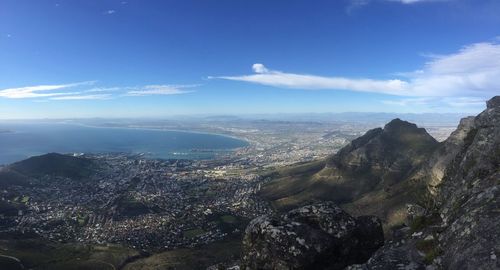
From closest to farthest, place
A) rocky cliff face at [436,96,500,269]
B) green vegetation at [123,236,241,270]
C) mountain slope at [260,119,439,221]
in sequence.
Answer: rocky cliff face at [436,96,500,269]
green vegetation at [123,236,241,270]
mountain slope at [260,119,439,221]

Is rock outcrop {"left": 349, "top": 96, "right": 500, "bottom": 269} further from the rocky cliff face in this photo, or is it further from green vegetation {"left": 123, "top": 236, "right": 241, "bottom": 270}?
green vegetation {"left": 123, "top": 236, "right": 241, "bottom": 270}

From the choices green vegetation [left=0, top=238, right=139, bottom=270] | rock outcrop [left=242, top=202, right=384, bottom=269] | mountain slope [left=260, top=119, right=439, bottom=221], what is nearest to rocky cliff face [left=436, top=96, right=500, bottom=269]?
rock outcrop [left=242, top=202, right=384, bottom=269]

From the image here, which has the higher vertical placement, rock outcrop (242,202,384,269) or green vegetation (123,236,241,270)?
rock outcrop (242,202,384,269)

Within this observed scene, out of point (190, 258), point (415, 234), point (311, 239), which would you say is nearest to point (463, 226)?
point (415, 234)

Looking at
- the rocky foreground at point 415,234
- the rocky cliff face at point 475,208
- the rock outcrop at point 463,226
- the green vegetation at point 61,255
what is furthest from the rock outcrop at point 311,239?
the green vegetation at point 61,255

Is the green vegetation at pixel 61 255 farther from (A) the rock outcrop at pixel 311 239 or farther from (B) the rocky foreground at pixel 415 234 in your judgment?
(B) the rocky foreground at pixel 415 234

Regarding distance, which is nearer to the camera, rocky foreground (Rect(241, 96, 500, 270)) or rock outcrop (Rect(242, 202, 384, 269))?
rocky foreground (Rect(241, 96, 500, 270))

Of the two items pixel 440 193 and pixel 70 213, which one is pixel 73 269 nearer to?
pixel 70 213

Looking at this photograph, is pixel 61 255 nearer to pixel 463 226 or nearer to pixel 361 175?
pixel 463 226

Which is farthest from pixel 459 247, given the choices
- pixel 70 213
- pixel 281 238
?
pixel 70 213
